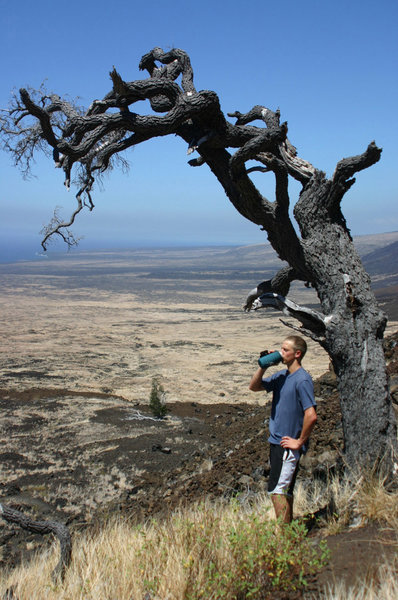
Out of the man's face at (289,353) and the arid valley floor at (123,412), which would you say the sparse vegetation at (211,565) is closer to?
the man's face at (289,353)

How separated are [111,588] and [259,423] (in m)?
7.04

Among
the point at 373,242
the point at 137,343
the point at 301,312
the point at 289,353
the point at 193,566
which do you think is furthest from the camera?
the point at 373,242

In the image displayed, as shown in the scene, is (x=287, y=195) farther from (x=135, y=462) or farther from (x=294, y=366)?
(x=135, y=462)

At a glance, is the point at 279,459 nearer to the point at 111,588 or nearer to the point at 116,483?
the point at 111,588

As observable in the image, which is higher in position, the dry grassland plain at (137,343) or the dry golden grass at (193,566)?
the dry golden grass at (193,566)

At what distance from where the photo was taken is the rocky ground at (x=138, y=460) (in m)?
6.62

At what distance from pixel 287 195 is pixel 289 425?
2.34m

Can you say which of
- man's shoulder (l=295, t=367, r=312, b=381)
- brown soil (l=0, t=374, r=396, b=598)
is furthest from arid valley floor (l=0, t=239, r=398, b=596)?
man's shoulder (l=295, t=367, r=312, b=381)

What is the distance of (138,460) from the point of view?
32.6ft

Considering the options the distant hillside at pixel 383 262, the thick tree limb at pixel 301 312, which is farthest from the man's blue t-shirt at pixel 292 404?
the distant hillside at pixel 383 262

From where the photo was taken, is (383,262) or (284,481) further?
(383,262)

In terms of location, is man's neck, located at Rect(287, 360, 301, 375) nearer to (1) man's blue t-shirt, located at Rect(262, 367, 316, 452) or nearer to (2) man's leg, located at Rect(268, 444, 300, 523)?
(1) man's blue t-shirt, located at Rect(262, 367, 316, 452)

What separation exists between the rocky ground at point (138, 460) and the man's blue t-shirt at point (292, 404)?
81 cm

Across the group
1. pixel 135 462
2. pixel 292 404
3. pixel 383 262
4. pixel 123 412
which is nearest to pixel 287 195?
pixel 292 404
